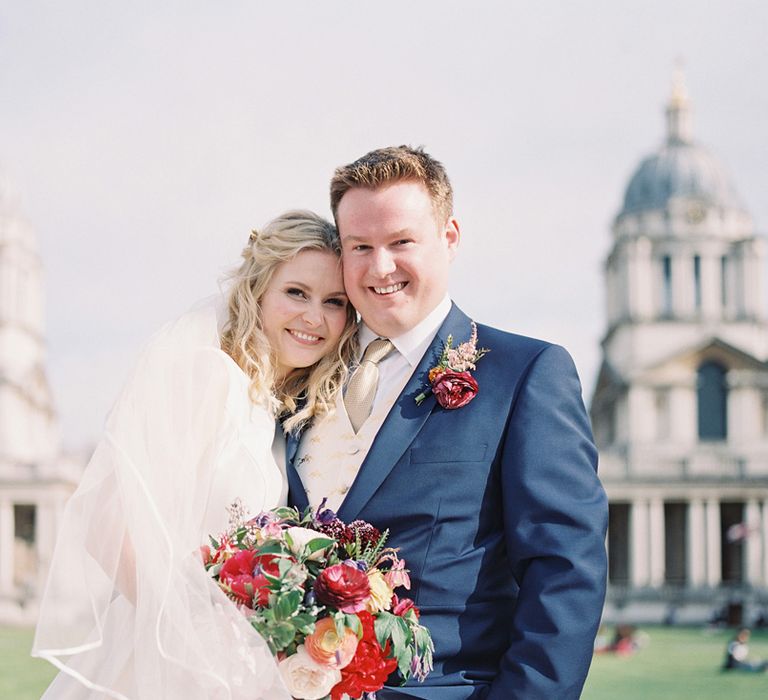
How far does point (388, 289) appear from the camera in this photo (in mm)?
4520

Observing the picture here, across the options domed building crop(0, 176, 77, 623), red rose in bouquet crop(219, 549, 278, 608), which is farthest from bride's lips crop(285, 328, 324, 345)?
domed building crop(0, 176, 77, 623)

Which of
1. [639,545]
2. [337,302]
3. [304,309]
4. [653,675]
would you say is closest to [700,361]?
[639,545]

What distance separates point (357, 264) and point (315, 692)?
1435 millimetres

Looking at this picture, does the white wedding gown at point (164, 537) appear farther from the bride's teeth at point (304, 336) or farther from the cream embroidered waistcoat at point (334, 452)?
the bride's teeth at point (304, 336)

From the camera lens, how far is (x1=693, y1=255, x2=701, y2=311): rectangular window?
61594 millimetres

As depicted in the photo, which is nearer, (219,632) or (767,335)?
(219,632)

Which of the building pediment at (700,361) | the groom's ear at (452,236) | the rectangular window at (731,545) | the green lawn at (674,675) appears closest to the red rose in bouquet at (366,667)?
the groom's ear at (452,236)

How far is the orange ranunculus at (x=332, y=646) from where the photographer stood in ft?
12.7

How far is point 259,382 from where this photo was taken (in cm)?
478

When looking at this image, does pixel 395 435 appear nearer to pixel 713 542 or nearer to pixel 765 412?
→ pixel 713 542

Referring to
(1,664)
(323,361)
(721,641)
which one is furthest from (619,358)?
(323,361)

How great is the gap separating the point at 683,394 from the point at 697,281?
663 centimetres

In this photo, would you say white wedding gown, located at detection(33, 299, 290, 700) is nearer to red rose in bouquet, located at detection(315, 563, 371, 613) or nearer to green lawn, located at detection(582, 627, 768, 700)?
red rose in bouquet, located at detection(315, 563, 371, 613)

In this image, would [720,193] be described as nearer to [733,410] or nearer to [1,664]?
[733,410]
